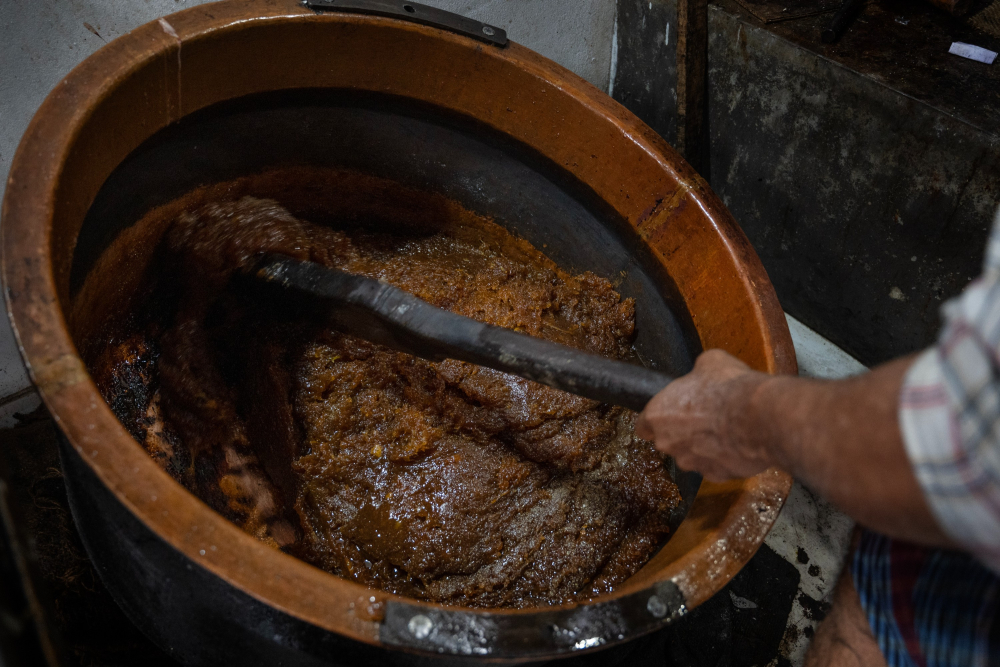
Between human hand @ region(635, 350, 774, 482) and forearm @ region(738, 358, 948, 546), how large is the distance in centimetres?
8

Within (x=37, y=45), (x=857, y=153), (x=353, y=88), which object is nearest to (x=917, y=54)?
(x=857, y=153)

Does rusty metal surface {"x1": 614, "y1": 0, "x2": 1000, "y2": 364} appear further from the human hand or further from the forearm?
the forearm

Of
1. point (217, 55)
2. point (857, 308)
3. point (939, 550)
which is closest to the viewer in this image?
point (939, 550)

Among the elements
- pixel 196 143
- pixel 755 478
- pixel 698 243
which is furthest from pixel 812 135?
pixel 196 143

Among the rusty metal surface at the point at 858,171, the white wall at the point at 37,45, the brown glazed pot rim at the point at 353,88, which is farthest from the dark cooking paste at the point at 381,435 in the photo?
the rusty metal surface at the point at 858,171

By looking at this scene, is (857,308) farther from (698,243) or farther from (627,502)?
(627,502)

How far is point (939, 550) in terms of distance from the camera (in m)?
0.98

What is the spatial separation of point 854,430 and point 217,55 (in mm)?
1612

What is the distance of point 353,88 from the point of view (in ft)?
6.22

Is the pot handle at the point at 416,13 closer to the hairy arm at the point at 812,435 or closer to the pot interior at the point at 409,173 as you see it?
the pot interior at the point at 409,173

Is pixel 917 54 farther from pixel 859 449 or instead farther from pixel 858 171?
pixel 859 449

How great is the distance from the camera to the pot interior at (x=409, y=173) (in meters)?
1.74

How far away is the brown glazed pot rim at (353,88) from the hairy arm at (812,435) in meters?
0.33

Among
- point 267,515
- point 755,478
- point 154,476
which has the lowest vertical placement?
point 267,515
